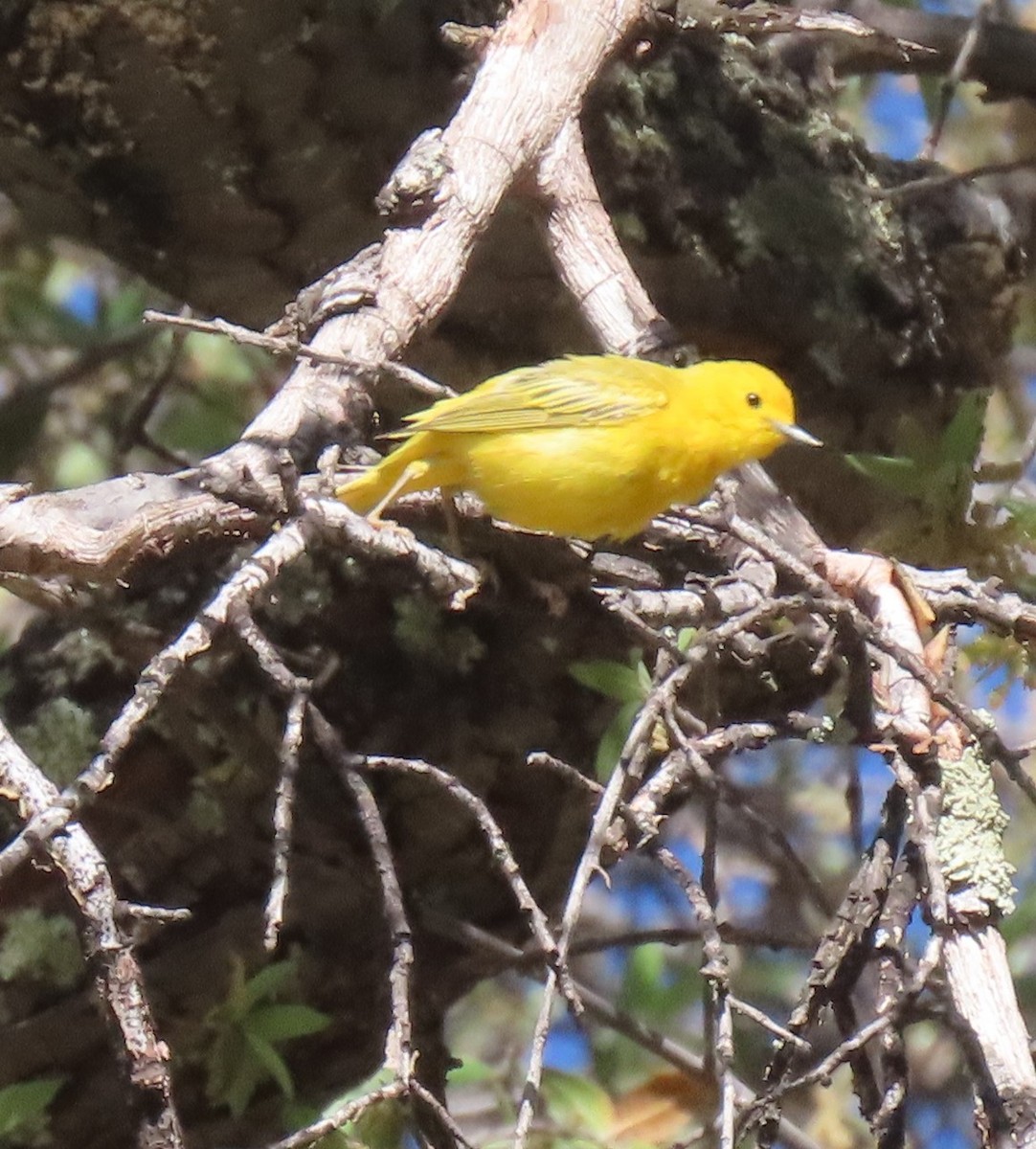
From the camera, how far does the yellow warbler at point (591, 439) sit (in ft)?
10.0

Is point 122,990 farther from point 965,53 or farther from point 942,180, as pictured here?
point 965,53

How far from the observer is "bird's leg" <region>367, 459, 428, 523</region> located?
285 cm

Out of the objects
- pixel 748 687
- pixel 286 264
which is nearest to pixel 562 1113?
pixel 748 687

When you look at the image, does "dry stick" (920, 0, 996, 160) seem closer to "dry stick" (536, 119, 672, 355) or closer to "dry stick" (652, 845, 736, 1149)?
"dry stick" (536, 119, 672, 355)

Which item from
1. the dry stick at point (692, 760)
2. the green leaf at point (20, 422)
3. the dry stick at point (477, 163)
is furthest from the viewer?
the green leaf at point (20, 422)

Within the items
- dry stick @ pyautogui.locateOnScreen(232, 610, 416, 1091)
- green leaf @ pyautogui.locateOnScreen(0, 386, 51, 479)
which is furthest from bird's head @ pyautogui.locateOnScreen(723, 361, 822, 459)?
green leaf @ pyautogui.locateOnScreen(0, 386, 51, 479)

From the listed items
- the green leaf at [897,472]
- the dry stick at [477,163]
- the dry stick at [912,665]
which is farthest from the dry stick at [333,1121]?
the green leaf at [897,472]

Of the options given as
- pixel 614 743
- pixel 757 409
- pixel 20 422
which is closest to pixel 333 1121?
pixel 614 743

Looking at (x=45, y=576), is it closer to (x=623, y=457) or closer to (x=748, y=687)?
(x=623, y=457)

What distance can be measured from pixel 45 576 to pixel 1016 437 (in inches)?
173

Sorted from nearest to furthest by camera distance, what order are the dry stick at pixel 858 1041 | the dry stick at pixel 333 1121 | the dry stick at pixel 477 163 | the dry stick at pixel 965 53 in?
the dry stick at pixel 333 1121
the dry stick at pixel 858 1041
the dry stick at pixel 477 163
the dry stick at pixel 965 53

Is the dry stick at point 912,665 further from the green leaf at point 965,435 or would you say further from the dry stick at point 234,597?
the green leaf at point 965,435

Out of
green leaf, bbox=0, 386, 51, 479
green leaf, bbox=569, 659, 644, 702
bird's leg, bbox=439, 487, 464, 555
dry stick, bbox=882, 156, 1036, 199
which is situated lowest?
green leaf, bbox=0, 386, 51, 479

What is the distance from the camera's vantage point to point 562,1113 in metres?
4.05
